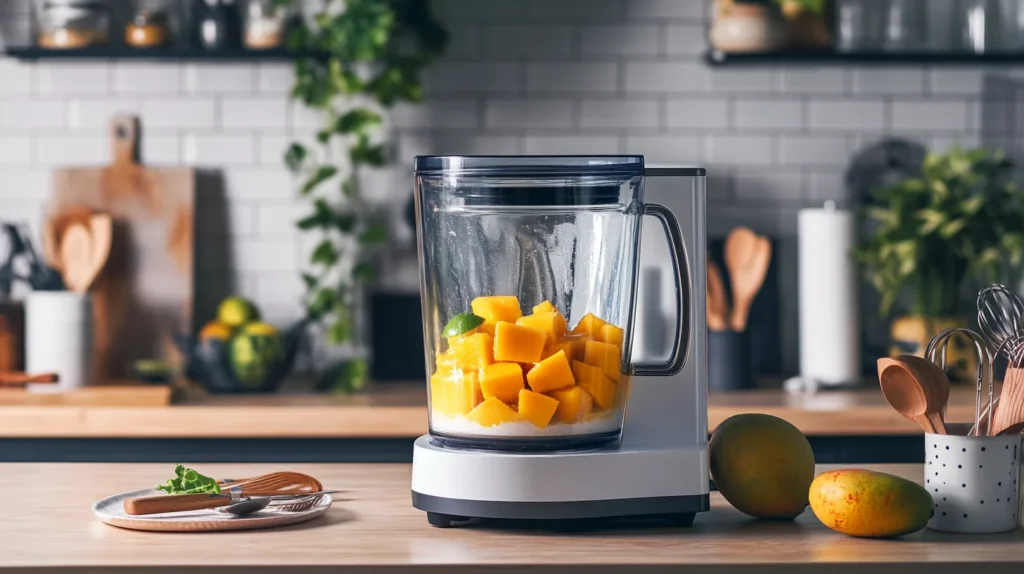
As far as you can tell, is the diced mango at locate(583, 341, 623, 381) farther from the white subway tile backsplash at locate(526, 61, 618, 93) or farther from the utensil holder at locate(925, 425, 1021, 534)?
the white subway tile backsplash at locate(526, 61, 618, 93)

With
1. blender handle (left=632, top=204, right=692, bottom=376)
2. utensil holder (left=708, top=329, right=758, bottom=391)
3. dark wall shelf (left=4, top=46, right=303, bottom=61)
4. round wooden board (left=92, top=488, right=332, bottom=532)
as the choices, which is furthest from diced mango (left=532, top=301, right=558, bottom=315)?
dark wall shelf (left=4, top=46, right=303, bottom=61)

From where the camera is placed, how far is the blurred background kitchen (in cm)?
274

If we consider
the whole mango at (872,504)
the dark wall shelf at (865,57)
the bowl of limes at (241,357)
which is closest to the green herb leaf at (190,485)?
the whole mango at (872,504)

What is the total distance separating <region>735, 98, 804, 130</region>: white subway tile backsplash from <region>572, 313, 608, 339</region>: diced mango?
1910 millimetres

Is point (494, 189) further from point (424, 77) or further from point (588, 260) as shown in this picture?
point (424, 77)

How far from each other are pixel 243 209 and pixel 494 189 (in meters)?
1.90

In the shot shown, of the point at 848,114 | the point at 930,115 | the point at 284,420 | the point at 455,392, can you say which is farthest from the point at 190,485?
the point at 930,115

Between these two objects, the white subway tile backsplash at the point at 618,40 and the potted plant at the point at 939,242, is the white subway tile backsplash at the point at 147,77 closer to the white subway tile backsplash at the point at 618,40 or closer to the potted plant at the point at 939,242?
the white subway tile backsplash at the point at 618,40

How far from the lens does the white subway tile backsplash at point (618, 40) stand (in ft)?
9.75

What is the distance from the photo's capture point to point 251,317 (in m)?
2.77

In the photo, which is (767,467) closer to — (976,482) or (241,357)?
(976,482)

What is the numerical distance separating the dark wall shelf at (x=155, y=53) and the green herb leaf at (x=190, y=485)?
1721mm

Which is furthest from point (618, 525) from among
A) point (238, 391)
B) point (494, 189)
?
point (238, 391)

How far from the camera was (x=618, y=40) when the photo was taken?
2.97m
